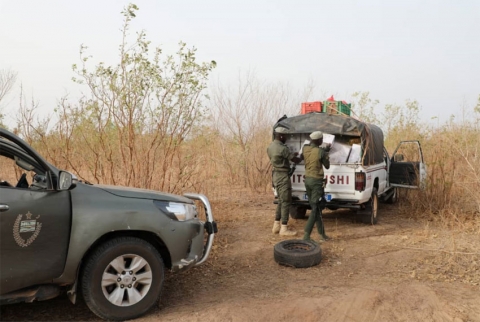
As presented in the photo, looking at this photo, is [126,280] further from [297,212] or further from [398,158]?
[398,158]

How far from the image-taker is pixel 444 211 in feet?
26.2

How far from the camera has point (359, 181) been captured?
22.6 feet

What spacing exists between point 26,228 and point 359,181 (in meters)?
5.63

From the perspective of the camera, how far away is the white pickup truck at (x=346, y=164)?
22.9 feet

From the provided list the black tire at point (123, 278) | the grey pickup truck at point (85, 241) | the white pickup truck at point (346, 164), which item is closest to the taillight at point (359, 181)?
the white pickup truck at point (346, 164)

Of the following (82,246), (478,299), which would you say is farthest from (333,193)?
(82,246)

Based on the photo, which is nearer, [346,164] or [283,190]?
[283,190]

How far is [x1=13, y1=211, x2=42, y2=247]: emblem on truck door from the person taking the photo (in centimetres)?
297

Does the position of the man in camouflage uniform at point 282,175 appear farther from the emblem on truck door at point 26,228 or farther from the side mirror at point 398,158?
the emblem on truck door at point 26,228

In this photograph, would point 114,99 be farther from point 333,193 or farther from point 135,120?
point 333,193

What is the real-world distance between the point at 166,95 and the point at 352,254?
454 cm

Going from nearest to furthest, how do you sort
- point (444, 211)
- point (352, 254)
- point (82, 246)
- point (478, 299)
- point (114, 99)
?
point (82, 246)
point (478, 299)
point (352, 254)
point (114, 99)
point (444, 211)

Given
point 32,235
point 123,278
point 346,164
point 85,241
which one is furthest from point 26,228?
point 346,164

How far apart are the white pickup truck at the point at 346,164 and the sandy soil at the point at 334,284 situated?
683mm
